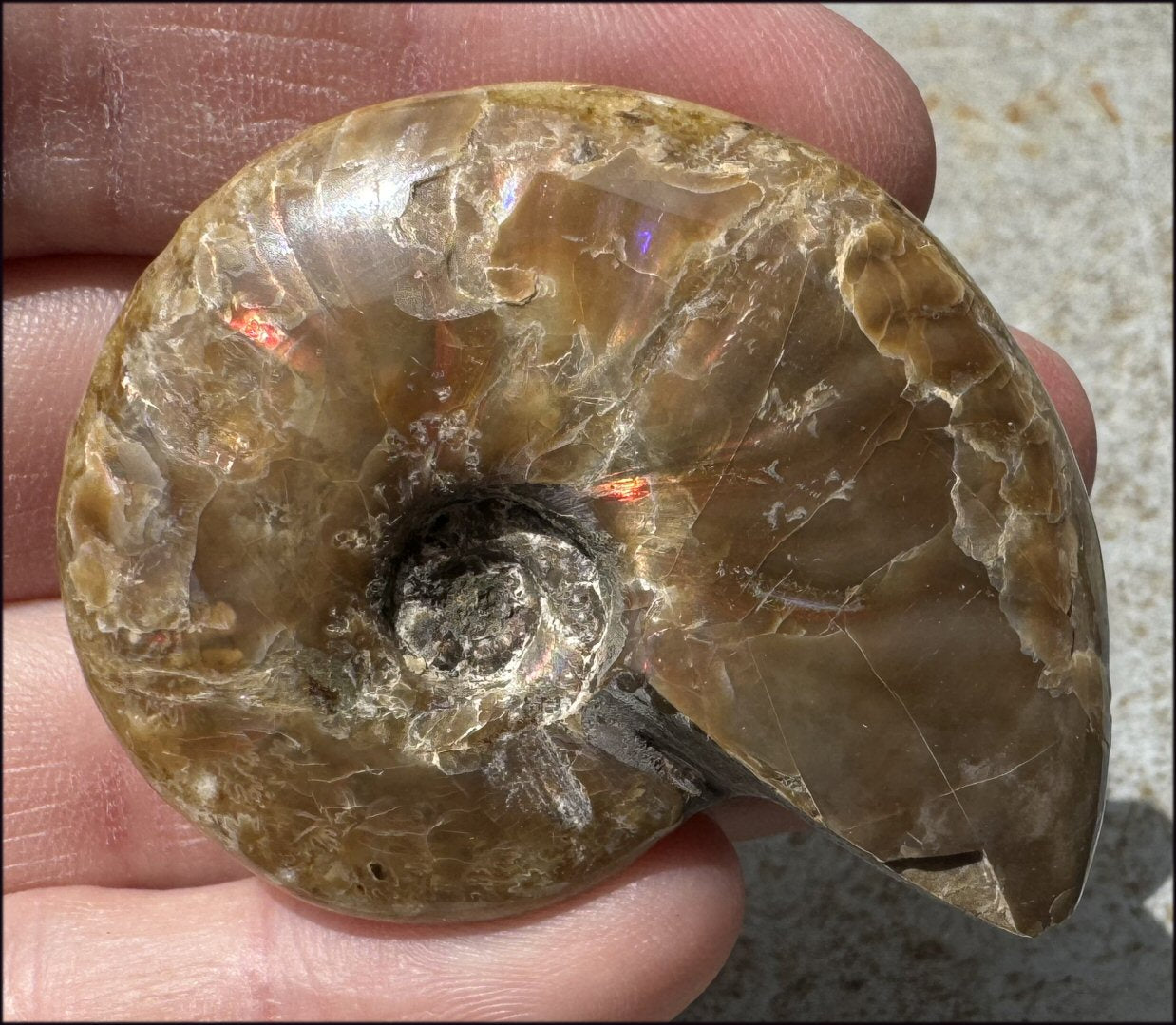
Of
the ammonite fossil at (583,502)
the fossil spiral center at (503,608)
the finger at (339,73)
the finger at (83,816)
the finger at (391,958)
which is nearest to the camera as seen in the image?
the ammonite fossil at (583,502)

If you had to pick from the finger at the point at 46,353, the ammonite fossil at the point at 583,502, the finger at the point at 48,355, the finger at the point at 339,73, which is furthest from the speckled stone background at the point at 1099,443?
the finger at the point at 46,353

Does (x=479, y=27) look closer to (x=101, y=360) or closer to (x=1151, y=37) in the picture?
(x=101, y=360)

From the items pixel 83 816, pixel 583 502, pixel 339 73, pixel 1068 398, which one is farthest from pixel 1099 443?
pixel 83 816

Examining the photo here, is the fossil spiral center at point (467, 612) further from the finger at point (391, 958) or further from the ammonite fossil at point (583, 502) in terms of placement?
the finger at point (391, 958)

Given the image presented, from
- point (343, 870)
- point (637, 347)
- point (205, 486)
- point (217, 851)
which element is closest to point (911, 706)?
point (637, 347)

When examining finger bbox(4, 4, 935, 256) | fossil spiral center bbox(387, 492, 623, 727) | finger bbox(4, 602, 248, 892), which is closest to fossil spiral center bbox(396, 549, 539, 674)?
fossil spiral center bbox(387, 492, 623, 727)

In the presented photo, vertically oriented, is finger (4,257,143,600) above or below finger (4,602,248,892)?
above

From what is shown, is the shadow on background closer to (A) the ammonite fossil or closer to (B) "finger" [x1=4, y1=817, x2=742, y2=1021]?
(B) "finger" [x1=4, y1=817, x2=742, y2=1021]
